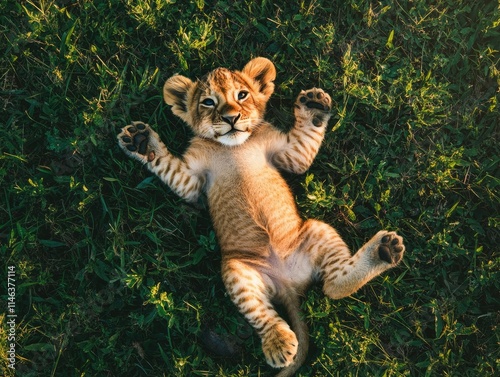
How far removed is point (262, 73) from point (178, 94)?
0.86 metres

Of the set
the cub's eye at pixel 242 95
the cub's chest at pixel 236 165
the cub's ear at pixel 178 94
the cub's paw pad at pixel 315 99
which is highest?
the cub's paw pad at pixel 315 99

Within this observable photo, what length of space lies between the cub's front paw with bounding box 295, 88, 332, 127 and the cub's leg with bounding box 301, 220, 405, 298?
1151mm

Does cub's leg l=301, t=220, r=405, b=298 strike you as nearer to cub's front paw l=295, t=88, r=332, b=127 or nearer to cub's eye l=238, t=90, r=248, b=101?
cub's front paw l=295, t=88, r=332, b=127

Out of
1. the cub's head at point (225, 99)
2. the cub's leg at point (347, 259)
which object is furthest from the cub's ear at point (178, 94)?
the cub's leg at point (347, 259)

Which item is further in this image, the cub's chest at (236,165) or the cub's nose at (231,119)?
the cub's chest at (236,165)

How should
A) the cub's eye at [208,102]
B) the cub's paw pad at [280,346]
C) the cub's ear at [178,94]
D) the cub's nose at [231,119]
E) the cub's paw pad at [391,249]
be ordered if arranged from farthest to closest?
A: the cub's ear at [178,94] < the cub's eye at [208,102] < the cub's nose at [231,119] < the cub's paw pad at [391,249] < the cub's paw pad at [280,346]

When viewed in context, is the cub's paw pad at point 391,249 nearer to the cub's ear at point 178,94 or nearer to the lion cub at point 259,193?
the lion cub at point 259,193

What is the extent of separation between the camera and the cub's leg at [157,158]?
5.00 m

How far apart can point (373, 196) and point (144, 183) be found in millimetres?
2283

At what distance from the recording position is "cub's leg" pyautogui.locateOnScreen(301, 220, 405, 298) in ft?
15.1

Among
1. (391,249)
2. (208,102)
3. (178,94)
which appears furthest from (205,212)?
(391,249)

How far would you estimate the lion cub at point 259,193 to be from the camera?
15.3 feet

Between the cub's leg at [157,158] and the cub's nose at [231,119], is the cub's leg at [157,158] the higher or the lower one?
the lower one

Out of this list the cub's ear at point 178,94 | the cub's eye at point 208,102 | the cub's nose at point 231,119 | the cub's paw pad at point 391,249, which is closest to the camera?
the cub's paw pad at point 391,249
